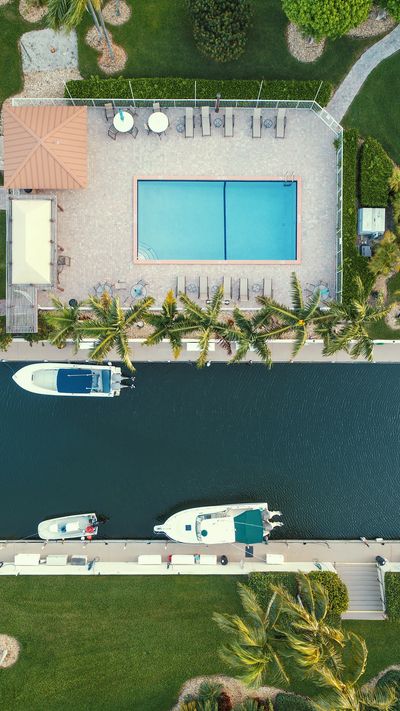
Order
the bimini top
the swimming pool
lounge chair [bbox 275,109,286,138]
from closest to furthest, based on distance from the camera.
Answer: the bimini top
lounge chair [bbox 275,109,286,138]
the swimming pool

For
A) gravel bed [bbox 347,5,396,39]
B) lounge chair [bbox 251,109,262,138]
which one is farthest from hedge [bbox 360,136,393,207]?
gravel bed [bbox 347,5,396,39]

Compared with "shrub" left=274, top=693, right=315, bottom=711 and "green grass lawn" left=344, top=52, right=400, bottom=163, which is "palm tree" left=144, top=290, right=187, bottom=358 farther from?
"shrub" left=274, top=693, right=315, bottom=711

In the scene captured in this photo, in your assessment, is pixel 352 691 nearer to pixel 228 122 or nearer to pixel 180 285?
pixel 180 285

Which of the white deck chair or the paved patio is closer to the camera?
the white deck chair

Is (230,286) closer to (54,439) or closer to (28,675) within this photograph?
(54,439)

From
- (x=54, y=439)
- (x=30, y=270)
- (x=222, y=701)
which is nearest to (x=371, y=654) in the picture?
(x=222, y=701)

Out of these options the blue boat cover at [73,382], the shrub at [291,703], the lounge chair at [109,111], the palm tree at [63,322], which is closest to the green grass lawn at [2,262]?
the palm tree at [63,322]
